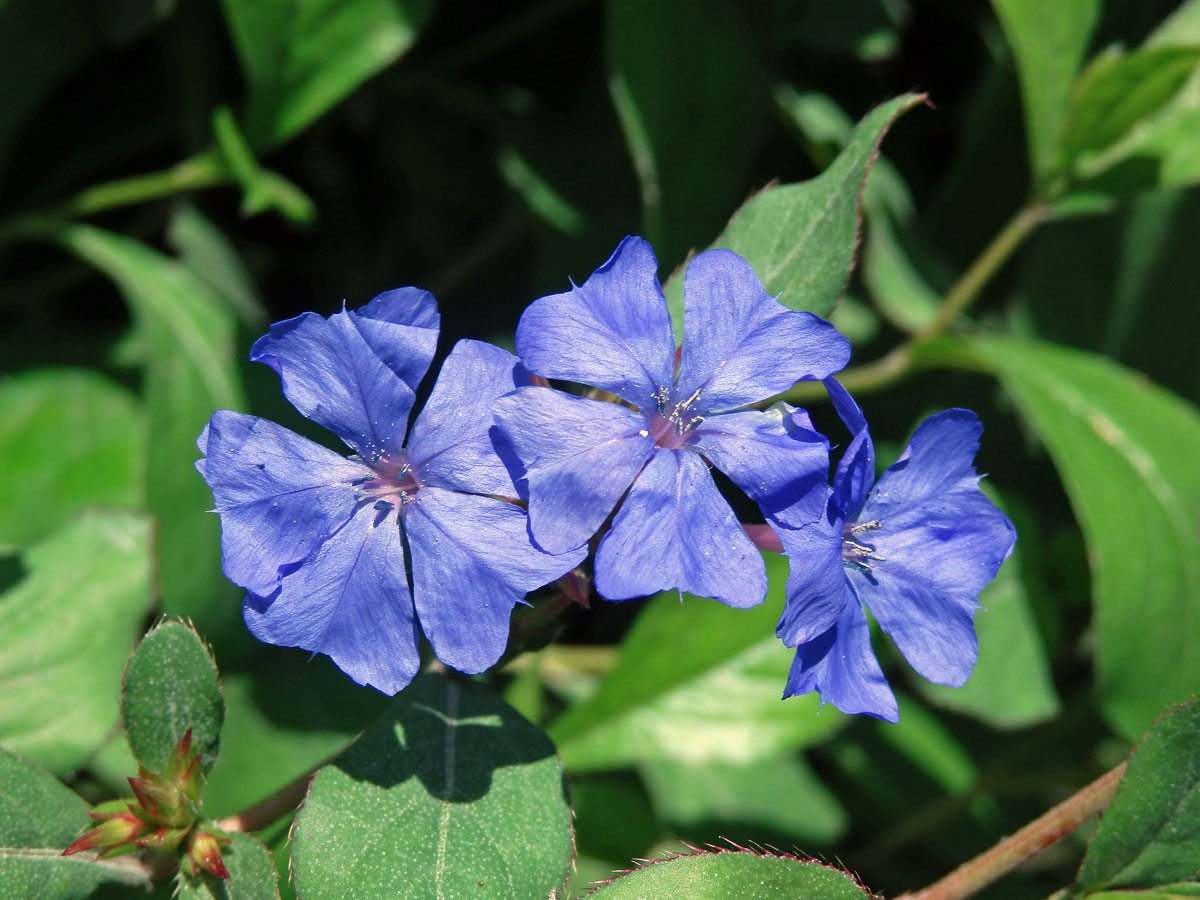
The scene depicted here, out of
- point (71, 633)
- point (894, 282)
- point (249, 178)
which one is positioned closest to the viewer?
point (71, 633)

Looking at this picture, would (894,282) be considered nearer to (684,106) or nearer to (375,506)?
(684,106)

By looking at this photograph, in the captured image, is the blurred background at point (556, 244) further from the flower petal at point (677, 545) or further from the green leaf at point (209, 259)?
the flower petal at point (677, 545)

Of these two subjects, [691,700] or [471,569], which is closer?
[471,569]

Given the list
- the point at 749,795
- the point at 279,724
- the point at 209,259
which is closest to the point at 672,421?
the point at 279,724

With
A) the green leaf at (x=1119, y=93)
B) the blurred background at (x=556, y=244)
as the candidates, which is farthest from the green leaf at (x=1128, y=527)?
the green leaf at (x=1119, y=93)

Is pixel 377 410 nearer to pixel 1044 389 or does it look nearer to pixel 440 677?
pixel 440 677

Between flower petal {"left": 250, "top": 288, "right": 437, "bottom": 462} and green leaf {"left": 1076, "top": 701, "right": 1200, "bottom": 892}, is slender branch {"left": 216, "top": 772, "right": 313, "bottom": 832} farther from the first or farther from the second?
green leaf {"left": 1076, "top": 701, "right": 1200, "bottom": 892}

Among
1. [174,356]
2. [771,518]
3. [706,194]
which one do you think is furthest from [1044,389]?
[174,356]
